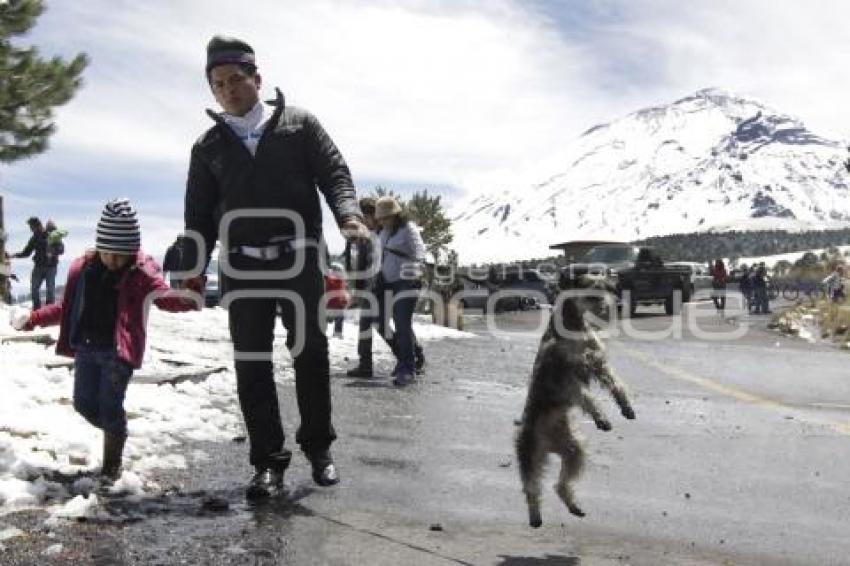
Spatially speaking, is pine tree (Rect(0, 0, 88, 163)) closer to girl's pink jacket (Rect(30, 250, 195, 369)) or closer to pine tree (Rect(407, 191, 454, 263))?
girl's pink jacket (Rect(30, 250, 195, 369))

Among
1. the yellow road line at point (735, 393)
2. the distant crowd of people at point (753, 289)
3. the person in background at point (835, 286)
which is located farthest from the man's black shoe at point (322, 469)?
the distant crowd of people at point (753, 289)

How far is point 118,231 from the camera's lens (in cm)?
509

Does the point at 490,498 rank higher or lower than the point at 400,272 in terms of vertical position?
lower

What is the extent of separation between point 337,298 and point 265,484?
923 centimetres

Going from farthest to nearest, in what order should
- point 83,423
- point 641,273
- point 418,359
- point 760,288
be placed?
point 760,288, point 641,273, point 418,359, point 83,423

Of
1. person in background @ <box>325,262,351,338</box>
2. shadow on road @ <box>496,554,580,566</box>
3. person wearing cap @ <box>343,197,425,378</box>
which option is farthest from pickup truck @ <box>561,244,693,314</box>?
shadow on road @ <box>496,554,580,566</box>

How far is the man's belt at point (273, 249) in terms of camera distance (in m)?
5.04

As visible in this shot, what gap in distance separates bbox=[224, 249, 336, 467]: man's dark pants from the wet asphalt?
355mm

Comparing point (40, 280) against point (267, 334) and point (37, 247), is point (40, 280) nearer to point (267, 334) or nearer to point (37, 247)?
point (37, 247)

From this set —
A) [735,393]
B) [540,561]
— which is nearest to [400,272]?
[735,393]

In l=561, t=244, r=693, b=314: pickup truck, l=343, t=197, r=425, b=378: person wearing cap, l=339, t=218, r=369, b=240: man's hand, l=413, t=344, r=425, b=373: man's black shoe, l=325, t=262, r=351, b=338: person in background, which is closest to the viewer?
l=339, t=218, r=369, b=240: man's hand

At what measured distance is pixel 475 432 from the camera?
7434 mm

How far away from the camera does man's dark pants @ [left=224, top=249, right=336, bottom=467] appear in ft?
16.7

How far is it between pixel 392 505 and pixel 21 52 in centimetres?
1991
